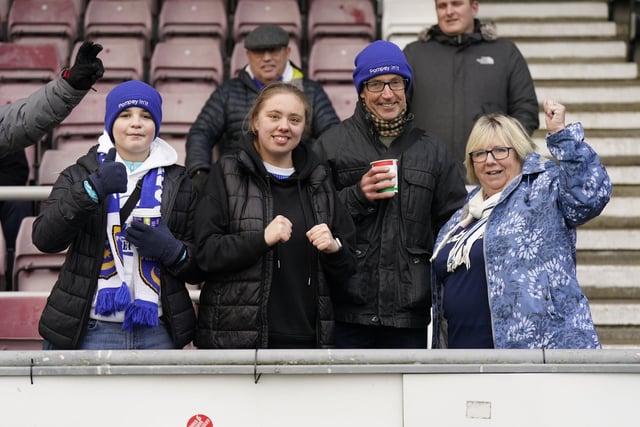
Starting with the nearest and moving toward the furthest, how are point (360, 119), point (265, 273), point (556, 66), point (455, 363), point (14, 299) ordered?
point (455, 363)
point (265, 273)
point (360, 119)
point (14, 299)
point (556, 66)

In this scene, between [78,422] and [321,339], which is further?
[321,339]

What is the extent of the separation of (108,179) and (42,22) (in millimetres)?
4041

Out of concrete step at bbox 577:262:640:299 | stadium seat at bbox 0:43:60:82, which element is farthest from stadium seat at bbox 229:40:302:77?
concrete step at bbox 577:262:640:299

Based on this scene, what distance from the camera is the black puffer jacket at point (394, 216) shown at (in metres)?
3.52

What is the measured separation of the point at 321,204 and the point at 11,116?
108 centimetres

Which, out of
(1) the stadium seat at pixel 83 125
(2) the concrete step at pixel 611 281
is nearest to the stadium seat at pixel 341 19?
(1) the stadium seat at pixel 83 125

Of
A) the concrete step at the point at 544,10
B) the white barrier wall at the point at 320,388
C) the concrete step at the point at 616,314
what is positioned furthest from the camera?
the concrete step at the point at 544,10

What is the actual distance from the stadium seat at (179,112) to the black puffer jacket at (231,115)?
0.82m

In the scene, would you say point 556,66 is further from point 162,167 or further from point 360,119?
point 162,167

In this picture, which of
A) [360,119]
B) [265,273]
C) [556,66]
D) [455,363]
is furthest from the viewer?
[556,66]

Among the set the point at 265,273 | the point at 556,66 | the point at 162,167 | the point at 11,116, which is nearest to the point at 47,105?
the point at 11,116

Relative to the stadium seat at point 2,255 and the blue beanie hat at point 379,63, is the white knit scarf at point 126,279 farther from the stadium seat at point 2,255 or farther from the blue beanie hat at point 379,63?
the stadium seat at point 2,255

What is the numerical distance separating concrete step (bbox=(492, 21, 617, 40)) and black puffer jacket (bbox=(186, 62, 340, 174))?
98.6 inches

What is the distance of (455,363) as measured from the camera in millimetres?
2648
